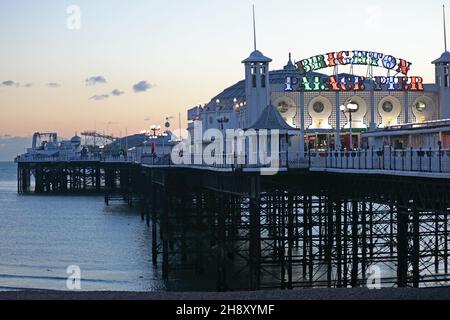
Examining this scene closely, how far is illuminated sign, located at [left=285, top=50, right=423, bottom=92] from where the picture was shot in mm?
56188

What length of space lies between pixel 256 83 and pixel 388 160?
79.3ft

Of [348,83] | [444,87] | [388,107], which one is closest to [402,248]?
[348,83]

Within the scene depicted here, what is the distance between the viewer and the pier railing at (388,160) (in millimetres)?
28547

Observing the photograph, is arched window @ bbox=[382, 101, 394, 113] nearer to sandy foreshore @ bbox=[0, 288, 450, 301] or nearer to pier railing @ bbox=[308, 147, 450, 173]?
pier railing @ bbox=[308, 147, 450, 173]

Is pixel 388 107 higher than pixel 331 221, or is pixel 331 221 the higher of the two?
pixel 388 107

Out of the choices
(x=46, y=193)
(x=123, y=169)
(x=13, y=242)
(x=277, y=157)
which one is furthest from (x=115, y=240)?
(x=46, y=193)

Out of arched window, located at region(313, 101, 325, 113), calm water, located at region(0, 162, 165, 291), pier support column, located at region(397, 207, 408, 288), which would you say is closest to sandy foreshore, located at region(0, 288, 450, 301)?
pier support column, located at region(397, 207, 408, 288)

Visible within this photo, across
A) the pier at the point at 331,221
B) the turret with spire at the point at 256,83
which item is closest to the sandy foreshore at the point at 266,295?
the pier at the point at 331,221

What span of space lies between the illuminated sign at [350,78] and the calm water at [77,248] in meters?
16.4

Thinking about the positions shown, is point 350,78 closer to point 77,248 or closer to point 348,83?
point 348,83

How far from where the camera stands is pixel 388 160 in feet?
106
